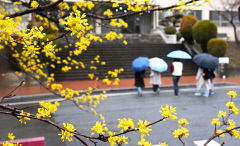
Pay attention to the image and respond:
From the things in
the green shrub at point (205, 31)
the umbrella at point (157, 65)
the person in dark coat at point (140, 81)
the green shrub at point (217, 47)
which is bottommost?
the person in dark coat at point (140, 81)

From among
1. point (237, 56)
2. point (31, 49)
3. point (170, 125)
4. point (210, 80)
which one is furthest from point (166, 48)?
point (31, 49)

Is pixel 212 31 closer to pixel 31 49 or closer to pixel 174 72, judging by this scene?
pixel 174 72

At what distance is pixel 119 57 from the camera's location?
53.6 ft

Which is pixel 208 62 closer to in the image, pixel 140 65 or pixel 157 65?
pixel 157 65

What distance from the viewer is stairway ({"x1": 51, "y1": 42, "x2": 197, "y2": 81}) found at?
1372 cm

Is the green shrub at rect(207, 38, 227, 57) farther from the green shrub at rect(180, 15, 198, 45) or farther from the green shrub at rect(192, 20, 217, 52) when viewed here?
the green shrub at rect(180, 15, 198, 45)

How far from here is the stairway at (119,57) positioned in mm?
13720

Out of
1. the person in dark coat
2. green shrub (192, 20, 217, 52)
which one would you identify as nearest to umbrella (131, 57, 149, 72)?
the person in dark coat

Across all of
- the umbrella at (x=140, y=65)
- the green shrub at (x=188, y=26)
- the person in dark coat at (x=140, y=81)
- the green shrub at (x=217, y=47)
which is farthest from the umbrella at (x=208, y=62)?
the green shrub at (x=188, y=26)

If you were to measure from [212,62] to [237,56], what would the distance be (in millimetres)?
10473

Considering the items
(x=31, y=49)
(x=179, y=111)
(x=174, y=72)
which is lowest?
(x=179, y=111)

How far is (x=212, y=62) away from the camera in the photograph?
821cm

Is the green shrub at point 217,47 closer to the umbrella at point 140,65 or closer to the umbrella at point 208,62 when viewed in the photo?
the umbrella at point 208,62

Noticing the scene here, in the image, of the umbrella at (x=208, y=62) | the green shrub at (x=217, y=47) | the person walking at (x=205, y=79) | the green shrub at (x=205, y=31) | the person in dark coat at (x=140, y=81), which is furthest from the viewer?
the green shrub at (x=205, y=31)
